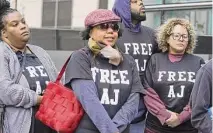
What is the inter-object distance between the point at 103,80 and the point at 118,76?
4.4 inches

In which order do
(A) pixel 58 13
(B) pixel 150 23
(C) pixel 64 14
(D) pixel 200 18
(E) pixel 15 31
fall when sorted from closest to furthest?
(E) pixel 15 31, (D) pixel 200 18, (B) pixel 150 23, (C) pixel 64 14, (A) pixel 58 13

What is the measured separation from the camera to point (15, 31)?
10.9 feet

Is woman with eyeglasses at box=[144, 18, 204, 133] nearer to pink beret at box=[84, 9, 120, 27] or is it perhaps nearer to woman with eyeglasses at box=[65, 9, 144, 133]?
woman with eyeglasses at box=[65, 9, 144, 133]

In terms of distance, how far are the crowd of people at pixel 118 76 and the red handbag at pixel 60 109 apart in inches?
2.4

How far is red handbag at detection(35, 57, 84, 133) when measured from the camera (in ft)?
9.34

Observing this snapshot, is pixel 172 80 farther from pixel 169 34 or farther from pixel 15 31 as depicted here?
pixel 15 31

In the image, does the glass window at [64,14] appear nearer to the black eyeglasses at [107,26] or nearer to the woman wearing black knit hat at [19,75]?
the woman wearing black knit hat at [19,75]

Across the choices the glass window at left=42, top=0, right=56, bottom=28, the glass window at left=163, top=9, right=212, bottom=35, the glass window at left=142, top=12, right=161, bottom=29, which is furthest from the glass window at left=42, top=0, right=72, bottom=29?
the glass window at left=163, top=9, right=212, bottom=35

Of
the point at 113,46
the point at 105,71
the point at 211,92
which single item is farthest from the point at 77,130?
the point at 211,92

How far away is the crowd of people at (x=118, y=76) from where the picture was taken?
281 centimetres

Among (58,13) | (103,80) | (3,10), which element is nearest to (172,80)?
(103,80)

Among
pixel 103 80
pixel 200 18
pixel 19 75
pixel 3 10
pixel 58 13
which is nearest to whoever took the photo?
pixel 103 80

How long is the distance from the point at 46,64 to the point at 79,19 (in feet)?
15.3

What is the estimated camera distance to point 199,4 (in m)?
6.24
